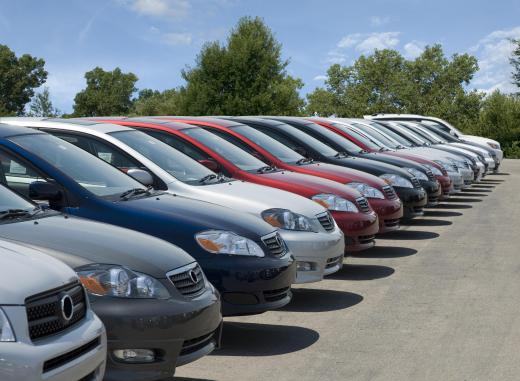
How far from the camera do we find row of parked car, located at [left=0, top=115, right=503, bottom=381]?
4684 millimetres

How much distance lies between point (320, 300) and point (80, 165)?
279 centimetres

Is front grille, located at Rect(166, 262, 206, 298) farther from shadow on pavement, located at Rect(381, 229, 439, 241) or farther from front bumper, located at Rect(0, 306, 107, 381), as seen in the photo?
shadow on pavement, located at Rect(381, 229, 439, 241)

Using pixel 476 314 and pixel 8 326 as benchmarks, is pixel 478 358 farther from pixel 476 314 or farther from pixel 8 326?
pixel 8 326

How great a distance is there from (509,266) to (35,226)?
7045 millimetres

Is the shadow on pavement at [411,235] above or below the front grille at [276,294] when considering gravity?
below

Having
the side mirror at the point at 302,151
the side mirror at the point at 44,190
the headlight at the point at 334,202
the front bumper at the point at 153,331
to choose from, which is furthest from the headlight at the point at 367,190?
the front bumper at the point at 153,331

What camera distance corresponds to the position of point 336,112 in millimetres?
99000

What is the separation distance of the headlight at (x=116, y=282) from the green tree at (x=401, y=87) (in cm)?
8604

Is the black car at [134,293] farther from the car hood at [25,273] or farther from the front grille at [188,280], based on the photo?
the car hood at [25,273]

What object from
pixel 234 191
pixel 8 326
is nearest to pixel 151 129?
pixel 234 191

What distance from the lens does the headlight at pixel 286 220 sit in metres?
8.89

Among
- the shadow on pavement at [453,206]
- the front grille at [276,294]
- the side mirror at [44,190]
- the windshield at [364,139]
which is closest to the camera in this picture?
the side mirror at [44,190]

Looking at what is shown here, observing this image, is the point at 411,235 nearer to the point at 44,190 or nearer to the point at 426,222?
the point at 426,222

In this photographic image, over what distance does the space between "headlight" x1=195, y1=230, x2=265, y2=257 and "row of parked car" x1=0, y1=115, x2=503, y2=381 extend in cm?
1
